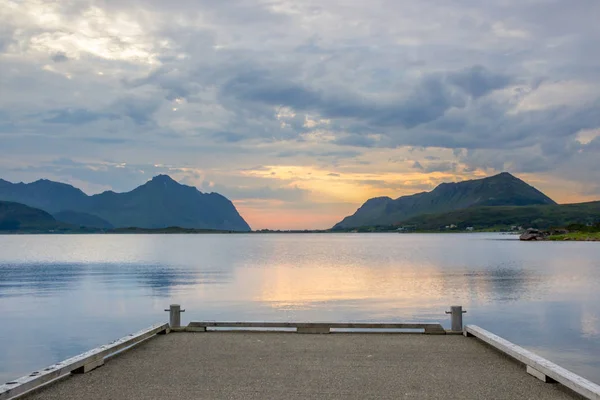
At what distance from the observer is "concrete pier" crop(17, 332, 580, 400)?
11.3 metres

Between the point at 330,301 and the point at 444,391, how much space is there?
1321 inches

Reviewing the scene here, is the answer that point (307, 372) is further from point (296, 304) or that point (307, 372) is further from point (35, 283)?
point (35, 283)

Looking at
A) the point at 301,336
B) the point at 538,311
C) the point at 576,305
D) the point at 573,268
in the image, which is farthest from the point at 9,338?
the point at 573,268

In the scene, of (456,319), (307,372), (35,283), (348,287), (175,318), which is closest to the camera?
(307,372)

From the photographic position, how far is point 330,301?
44812 millimetres

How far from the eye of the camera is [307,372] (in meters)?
13.1

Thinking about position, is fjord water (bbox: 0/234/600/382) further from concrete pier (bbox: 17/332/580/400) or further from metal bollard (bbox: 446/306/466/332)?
concrete pier (bbox: 17/332/580/400)

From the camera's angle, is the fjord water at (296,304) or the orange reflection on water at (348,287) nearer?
the fjord water at (296,304)

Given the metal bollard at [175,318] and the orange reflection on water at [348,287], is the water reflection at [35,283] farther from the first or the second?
the metal bollard at [175,318]

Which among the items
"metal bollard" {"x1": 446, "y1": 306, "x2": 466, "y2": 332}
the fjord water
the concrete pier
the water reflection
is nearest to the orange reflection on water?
the fjord water

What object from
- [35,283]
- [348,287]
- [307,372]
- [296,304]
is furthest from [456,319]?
[35,283]

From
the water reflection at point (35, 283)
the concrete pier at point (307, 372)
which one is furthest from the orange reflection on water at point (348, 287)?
the concrete pier at point (307, 372)

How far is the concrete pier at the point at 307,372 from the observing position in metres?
11.3

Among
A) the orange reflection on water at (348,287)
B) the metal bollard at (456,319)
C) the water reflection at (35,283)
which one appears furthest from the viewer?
the water reflection at (35,283)
